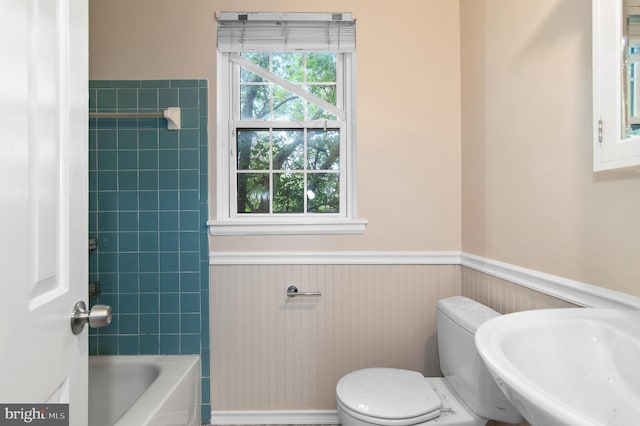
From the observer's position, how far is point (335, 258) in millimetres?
1625

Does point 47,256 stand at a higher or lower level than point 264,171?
lower

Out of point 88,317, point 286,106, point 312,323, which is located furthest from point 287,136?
point 88,317

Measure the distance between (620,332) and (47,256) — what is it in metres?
1.20

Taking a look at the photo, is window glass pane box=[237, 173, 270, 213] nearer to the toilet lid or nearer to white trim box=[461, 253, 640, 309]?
the toilet lid

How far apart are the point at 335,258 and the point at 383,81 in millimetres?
962

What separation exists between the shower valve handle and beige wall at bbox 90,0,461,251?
952mm

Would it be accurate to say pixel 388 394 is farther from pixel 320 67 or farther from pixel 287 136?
pixel 320 67

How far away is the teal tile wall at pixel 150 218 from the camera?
1612 mm

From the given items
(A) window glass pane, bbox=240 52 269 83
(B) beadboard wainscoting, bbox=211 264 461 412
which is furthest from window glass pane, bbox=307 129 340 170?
(B) beadboard wainscoting, bbox=211 264 461 412

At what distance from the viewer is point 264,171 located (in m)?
1.72

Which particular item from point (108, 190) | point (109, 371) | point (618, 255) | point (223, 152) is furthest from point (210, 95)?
point (618, 255)

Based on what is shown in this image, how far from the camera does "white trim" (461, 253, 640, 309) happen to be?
816 millimetres

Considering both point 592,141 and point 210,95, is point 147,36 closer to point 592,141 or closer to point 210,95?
point 210,95

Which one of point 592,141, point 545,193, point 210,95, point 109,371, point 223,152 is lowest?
point 109,371
